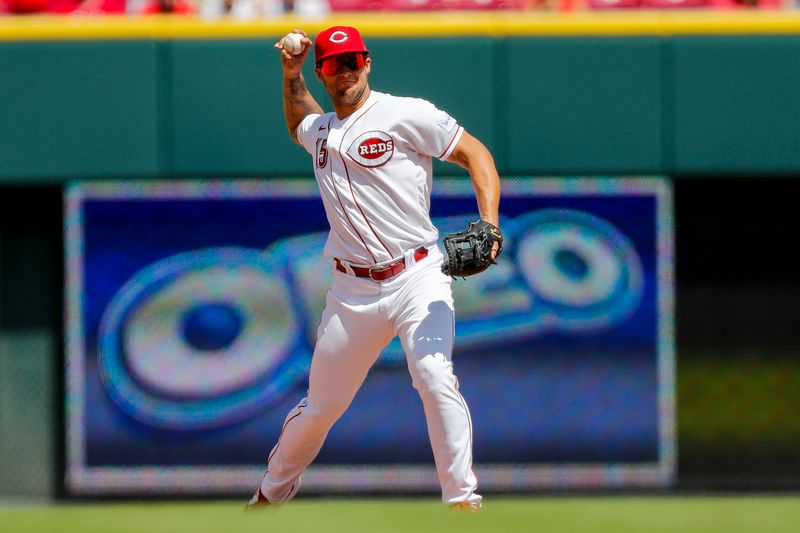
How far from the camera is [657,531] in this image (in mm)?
3801

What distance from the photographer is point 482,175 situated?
170 inches

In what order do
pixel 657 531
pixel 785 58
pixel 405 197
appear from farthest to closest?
pixel 785 58 → pixel 405 197 → pixel 657 531

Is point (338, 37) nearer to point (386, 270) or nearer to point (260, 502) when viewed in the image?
point (386, 270)

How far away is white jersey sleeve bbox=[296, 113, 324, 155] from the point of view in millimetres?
4602

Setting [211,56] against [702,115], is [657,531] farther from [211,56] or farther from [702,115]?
[211,56]

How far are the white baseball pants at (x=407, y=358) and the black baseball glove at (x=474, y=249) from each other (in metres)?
0.22

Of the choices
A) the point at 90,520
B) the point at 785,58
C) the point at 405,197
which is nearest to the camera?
the point at 405,197

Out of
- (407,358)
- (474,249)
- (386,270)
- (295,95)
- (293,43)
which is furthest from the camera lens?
(295,95)

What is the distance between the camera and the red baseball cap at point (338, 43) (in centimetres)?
436

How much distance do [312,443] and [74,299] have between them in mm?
2654

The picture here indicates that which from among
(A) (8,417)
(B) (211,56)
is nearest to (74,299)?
(A) (8,417)

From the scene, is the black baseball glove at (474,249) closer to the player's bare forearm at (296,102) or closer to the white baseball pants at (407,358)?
the white baseball pants at (407,358)

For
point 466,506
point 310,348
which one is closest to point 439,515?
point 466,506

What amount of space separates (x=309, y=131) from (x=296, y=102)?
0.53ft
